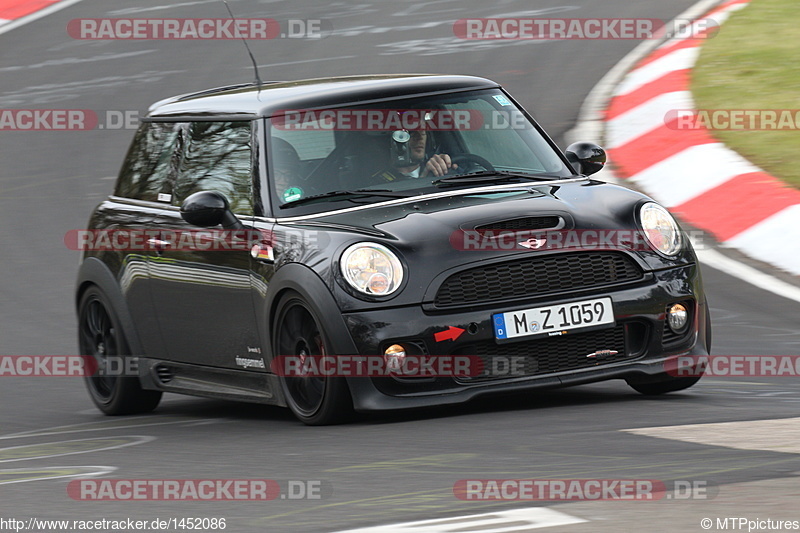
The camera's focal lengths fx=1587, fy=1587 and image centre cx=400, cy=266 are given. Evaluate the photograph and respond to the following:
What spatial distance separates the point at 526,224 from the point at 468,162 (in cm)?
88

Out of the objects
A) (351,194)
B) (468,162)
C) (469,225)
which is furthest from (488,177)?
(469,225)

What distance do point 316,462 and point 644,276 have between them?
1718mm

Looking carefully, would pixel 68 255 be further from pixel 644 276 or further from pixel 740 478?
pixel 740 478

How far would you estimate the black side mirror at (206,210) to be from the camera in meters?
7.00

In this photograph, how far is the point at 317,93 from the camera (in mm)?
7406

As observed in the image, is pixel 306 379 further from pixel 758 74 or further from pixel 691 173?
pixel 758 74

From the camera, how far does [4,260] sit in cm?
1169

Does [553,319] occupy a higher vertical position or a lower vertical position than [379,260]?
lower

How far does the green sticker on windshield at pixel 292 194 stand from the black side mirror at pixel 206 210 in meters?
0.25

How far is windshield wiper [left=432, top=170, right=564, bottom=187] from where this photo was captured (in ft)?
23.5

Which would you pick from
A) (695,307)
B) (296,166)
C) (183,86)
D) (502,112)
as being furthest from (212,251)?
(183,86)

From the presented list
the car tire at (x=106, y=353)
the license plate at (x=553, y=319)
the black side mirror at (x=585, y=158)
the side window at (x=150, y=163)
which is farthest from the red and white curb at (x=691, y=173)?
the car tire at (x=106, y=353)

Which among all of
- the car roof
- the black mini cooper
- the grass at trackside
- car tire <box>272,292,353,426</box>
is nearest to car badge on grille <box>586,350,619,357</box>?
the black mini cooper

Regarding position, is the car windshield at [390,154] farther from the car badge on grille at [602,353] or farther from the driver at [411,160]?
the car badge on grille at [602,353]
